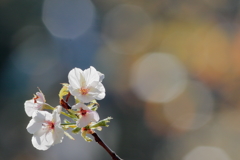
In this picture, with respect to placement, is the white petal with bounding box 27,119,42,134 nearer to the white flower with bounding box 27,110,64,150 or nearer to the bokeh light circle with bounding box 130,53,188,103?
the white flower with bounding box 27,110,64,150

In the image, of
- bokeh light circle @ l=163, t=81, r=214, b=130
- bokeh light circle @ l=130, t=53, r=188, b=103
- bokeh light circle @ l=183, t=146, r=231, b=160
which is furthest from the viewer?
bokeh light circle @ l=130, t=53, r=188, b=103

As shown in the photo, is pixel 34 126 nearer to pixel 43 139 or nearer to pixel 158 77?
pixel 43 139

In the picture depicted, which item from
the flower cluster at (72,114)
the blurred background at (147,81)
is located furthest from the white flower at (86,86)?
the blurred background at (147,81)

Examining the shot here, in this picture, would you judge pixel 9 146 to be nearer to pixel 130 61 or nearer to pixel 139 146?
pixel 139 146

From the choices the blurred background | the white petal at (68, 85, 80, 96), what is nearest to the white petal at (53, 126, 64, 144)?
the white petal at (68, 85, 80, 96)

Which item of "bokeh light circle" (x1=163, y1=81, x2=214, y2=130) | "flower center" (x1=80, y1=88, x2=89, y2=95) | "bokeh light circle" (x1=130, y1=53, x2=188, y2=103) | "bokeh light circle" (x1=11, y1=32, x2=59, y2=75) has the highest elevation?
"bokeh light circle" (x1=11, y1=32, x2=59, y2=75)

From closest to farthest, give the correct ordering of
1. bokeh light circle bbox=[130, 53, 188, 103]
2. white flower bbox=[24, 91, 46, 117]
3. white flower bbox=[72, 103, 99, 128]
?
white flower bbox=[72, 103, 99, 128] → white flower bbox=[24, 91, 46, 117] → bokeh light circle bbox=[130, 53, 188, 103]

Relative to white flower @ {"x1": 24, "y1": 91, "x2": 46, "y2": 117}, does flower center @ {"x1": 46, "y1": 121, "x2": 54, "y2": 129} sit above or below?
below

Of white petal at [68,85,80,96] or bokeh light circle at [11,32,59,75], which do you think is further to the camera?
bokeh light circle at [11,32,59,75]

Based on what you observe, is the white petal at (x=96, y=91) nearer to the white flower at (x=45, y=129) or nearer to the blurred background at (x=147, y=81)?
the white flower at (x=45, y=129)
